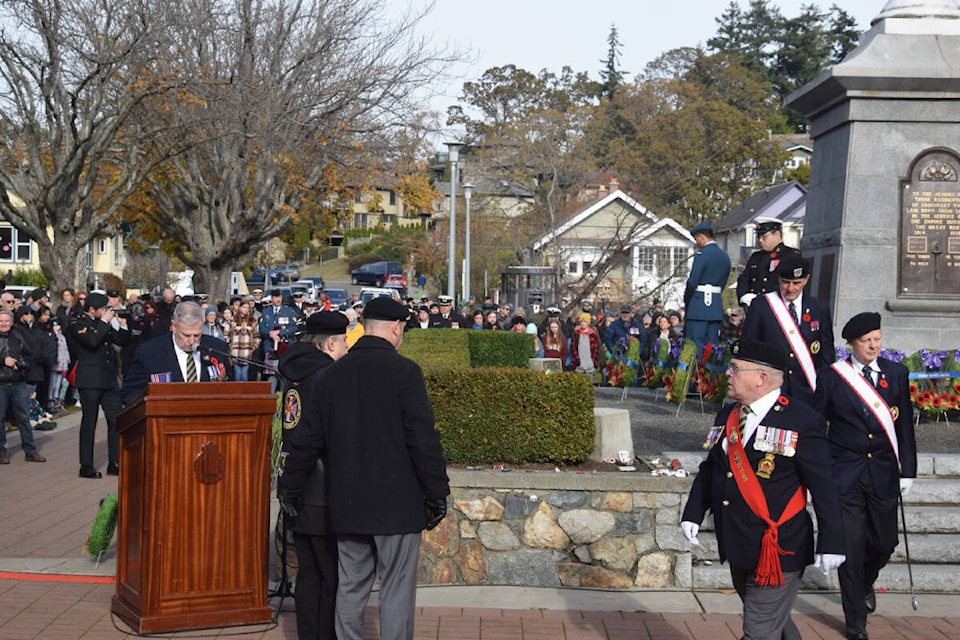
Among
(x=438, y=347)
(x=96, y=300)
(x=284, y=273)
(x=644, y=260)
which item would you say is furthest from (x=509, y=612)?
(x=284, y=273)

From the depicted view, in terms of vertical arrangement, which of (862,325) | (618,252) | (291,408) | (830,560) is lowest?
(830,560)

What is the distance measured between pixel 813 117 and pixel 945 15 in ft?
5.17

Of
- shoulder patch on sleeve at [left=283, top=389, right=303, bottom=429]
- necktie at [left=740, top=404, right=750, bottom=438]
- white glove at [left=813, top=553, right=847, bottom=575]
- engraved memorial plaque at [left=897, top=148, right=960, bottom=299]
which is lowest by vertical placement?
white glove at [left=813, top=553, right=847, bottom=575]

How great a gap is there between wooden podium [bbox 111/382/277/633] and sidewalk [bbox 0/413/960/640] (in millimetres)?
197

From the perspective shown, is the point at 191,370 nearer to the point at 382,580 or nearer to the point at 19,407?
the point at 382,580

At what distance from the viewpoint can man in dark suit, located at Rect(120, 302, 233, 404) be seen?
7809 mm

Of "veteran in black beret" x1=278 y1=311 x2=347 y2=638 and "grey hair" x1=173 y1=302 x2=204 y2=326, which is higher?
"grey hair" x1=173 y1=302 x2=204 y2=326

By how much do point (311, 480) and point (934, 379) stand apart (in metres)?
7.37

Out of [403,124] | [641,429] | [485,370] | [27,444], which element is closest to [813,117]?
[641,429]

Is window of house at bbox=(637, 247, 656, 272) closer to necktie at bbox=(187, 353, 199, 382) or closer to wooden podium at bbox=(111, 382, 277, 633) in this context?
necktie at bbox=(187, 353, 199, 382)

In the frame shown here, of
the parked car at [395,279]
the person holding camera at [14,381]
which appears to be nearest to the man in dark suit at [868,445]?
the person holding camera at [14,381]

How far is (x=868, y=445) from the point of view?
691cm

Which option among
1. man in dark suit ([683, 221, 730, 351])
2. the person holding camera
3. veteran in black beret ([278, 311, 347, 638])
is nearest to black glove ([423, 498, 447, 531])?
veteran in black beret ([278, 311, 347, 638])

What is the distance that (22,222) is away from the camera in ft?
78.7
